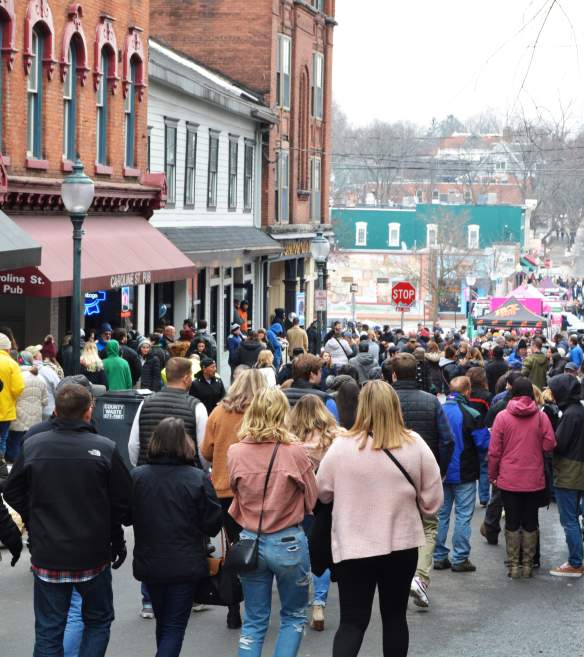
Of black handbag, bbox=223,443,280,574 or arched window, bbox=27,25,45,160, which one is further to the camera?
arched window, bbox=27,25,45,160

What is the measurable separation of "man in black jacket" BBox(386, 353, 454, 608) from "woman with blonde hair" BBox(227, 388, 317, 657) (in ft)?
8.25

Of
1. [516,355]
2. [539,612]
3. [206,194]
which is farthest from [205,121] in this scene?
[539,612]

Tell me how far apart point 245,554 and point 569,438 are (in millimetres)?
4792

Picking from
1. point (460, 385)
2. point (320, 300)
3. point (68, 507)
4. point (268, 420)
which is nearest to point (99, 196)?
point (320, 300)

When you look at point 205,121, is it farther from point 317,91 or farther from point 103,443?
point 103,443

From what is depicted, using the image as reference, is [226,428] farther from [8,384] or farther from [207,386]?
[8,384]

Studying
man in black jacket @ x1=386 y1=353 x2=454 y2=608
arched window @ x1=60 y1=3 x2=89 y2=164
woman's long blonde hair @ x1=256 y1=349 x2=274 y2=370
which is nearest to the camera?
man in black jacket @ x1=386 y1=353 x2=454 y2=608

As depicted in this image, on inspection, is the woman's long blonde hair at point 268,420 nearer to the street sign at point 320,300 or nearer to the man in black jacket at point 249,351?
the man in black jacket at point 249,351

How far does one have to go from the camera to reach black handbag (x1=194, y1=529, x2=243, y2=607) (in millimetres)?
7443

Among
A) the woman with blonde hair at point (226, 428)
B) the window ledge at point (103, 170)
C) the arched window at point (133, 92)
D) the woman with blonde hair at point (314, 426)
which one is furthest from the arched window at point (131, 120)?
the woman with blonde hair at point (314, 426)

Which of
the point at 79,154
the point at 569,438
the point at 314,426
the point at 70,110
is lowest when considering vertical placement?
the point at 569,438

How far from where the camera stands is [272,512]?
7.40 m

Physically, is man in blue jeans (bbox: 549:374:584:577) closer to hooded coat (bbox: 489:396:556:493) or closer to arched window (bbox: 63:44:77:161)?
hooded coat (bbox: 489:396:556:493)

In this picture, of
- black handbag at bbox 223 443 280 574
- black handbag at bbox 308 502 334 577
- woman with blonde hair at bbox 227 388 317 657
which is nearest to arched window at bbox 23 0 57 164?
woman with blonde hair at bbox 227 388 317 657
